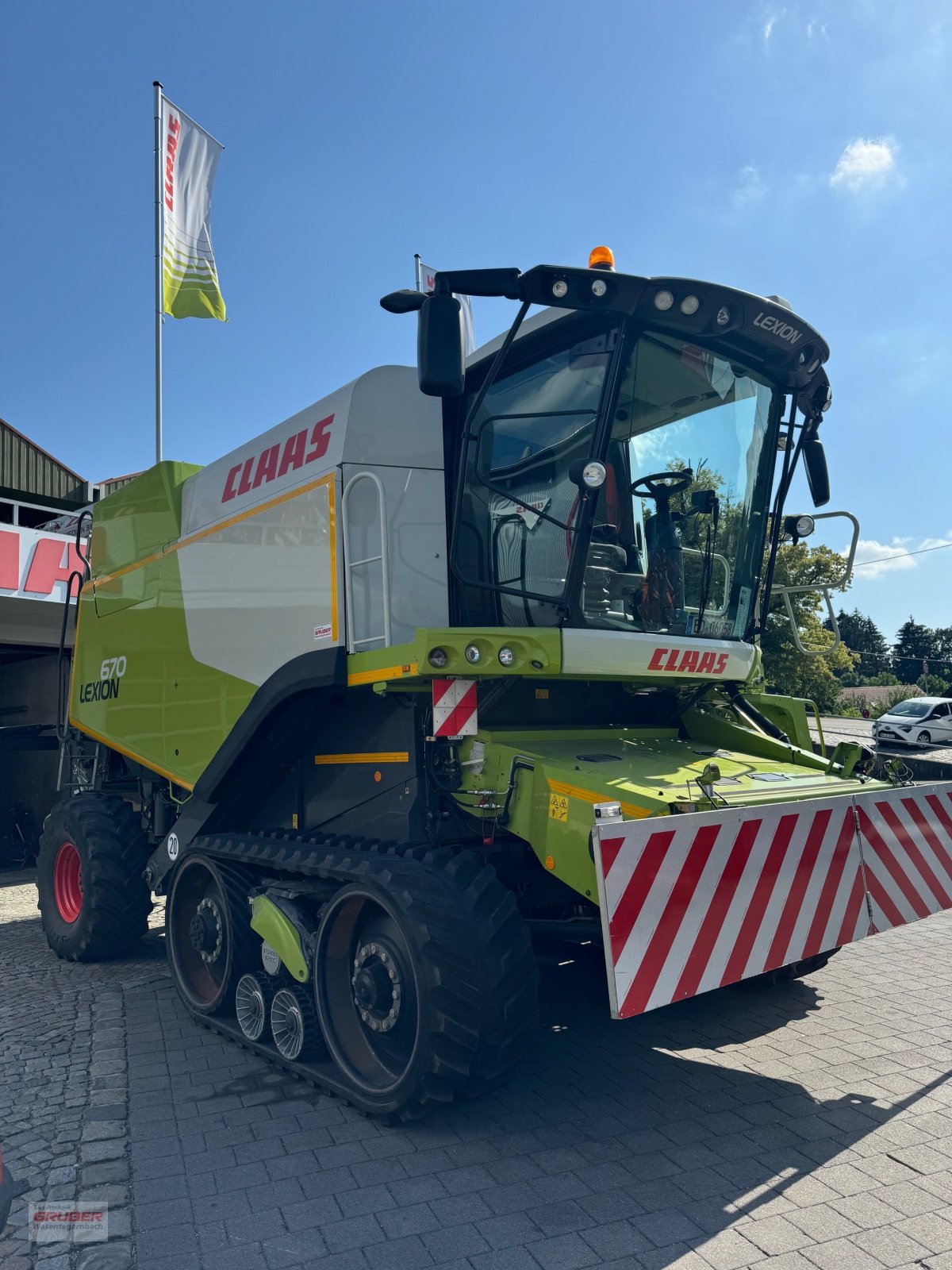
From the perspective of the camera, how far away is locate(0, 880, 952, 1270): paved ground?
2938mm

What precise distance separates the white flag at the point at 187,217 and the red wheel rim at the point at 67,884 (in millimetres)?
9307

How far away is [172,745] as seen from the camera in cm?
603

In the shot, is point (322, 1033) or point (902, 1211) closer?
point (902, 1211)

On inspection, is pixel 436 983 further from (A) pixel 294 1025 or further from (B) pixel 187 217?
(B) pixel 187 217

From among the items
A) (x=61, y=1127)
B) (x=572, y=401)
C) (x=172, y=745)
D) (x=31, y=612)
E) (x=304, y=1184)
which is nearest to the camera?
(x=304, y=1184)

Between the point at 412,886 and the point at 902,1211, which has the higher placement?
the point at 412,886

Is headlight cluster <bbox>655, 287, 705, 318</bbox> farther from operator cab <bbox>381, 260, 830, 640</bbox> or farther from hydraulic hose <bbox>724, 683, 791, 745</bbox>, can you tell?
hydraulic hose <bbox>724, 683, 791, 745</bbox>

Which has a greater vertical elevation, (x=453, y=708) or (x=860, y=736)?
(x=453, y=708)

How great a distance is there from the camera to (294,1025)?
4508mm

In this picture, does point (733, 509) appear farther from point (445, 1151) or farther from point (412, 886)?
point (445, 1151)

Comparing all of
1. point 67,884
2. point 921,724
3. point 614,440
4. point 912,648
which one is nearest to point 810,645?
point 921,724

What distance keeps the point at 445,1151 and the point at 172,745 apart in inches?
129

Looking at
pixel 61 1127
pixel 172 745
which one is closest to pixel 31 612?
pixel 172 745

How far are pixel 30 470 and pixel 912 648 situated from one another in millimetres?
79389
